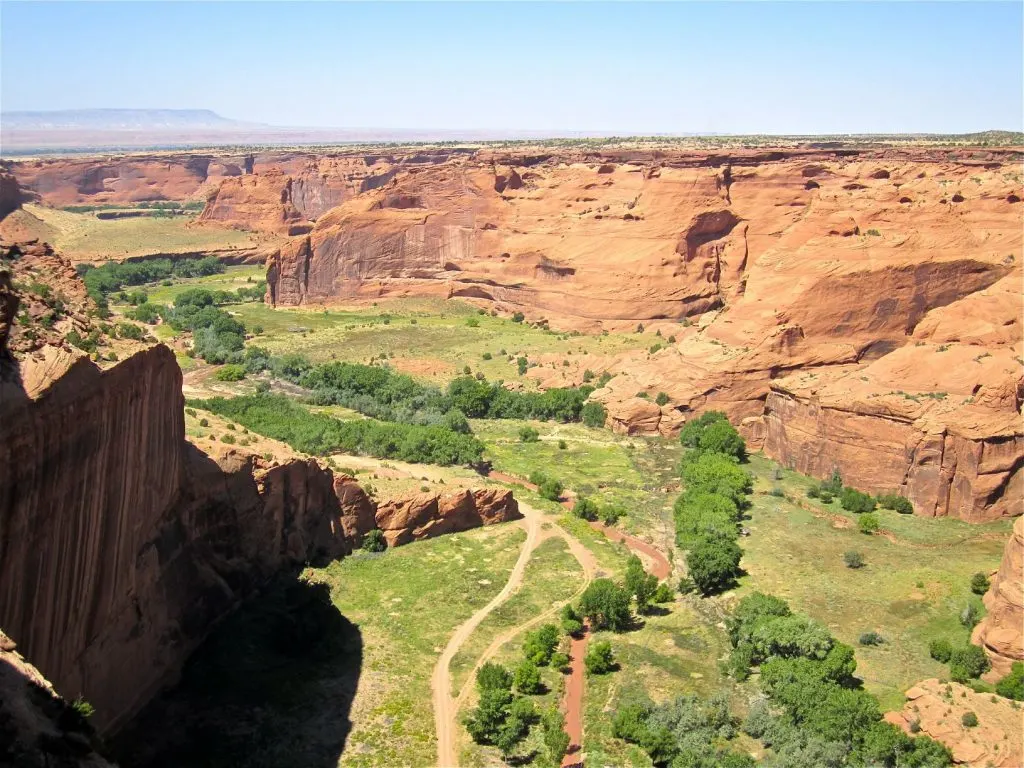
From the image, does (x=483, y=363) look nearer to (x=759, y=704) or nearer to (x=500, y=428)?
(x=500, y=428)

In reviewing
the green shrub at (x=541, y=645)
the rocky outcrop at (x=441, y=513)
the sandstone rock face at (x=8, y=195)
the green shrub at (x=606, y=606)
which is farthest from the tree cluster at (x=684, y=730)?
the sandstone rock face at (x=8, y=195)

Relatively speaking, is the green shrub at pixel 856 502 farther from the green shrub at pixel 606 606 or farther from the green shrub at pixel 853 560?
the green shrub at pixel 606 606

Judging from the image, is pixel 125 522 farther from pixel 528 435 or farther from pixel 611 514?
pixel 528 435

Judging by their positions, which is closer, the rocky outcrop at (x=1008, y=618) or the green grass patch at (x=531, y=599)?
the rocky outcrop at (x=1008, y=618)

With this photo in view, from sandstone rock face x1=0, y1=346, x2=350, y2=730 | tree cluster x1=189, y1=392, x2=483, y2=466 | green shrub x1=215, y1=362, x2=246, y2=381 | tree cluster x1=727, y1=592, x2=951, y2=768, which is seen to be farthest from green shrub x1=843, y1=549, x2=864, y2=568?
green shrub x1=215, y1=362, x2=246, y2=381

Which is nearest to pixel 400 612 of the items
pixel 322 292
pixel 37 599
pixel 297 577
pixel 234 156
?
pixel 297 577
